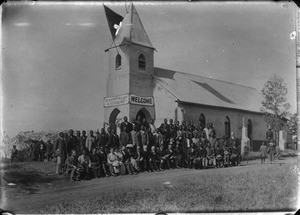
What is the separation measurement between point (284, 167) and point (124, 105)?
2.83 m

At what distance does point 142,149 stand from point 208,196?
127 centimetres

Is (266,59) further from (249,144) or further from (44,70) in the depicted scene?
(44,70)

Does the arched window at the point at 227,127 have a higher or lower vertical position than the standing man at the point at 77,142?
higher

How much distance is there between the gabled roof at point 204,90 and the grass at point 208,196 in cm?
117

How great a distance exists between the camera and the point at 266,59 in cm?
691

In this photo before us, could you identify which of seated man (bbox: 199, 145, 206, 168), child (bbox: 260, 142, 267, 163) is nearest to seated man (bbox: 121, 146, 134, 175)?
seated man (bbox: 199, 145, 206, 168)

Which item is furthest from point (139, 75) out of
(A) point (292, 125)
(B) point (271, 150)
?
(A) point (292, 125)

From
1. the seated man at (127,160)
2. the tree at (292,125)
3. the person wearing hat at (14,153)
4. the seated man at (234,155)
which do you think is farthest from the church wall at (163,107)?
the person wearing hat at (14,153)

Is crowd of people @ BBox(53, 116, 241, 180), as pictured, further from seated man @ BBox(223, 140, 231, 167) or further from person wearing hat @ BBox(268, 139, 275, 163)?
person wearing hat @ BBox(268, 139, 275, 163)

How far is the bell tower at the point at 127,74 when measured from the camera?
663cm

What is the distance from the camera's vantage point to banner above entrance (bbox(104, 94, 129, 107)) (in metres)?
6.62

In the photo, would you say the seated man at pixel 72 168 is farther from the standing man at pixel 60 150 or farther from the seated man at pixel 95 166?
the seated man at pixel 95 166

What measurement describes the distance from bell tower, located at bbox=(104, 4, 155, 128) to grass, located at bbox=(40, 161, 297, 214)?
1194mm

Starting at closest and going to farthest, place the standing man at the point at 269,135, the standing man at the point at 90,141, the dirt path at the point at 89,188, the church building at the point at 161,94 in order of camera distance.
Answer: the dirt path at the point at 89,188 < the standing man at the point at 90,141 < the church building at the point at 161,94 < the standing man at the point at 269,135
